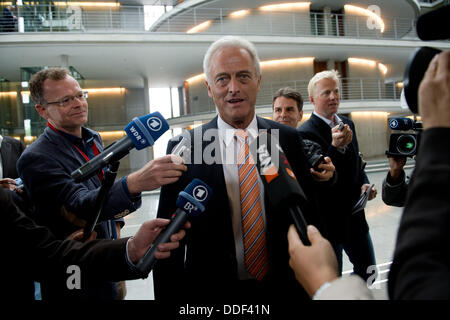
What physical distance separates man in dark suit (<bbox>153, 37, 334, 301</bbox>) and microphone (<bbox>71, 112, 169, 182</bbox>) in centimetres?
13

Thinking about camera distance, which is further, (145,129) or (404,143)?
(404,143)

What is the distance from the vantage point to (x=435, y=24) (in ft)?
1.70

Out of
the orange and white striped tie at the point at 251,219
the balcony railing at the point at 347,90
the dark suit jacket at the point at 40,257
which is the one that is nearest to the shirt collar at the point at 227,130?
the orange and white striped tie at the point at 251,219

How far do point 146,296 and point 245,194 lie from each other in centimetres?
177

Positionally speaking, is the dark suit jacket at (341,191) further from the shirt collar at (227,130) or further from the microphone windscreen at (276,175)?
the microphone windscreen at (276,175)

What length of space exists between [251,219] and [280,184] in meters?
0.37

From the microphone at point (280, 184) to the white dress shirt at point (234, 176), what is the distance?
0.66 feet

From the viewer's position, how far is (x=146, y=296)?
2.30 metres

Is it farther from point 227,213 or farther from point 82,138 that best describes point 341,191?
point 82,138

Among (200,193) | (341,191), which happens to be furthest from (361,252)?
(200,193)

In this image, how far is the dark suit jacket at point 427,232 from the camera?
38cm

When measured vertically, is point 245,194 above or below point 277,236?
above

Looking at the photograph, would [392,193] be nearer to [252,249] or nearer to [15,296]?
[252,249]
